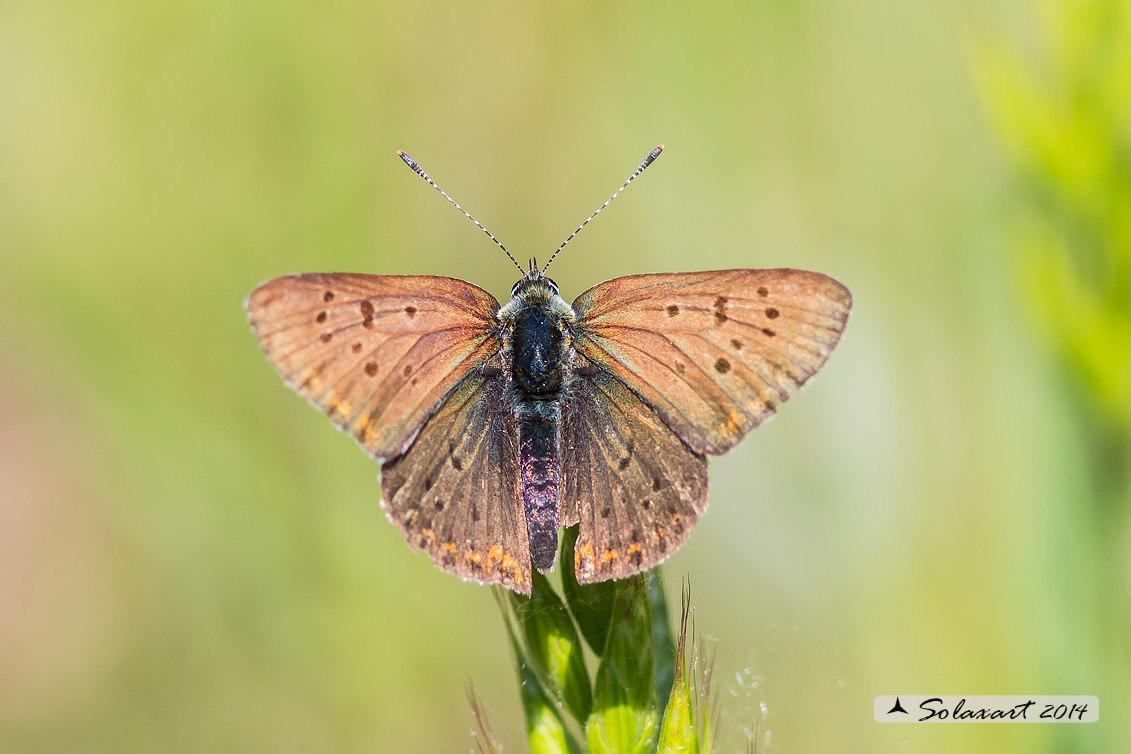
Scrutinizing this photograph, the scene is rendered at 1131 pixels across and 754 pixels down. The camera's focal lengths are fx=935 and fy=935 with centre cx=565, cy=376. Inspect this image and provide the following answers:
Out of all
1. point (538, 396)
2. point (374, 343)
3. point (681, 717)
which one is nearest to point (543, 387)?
point (538, 396)

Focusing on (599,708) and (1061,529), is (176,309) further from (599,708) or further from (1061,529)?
(1061,529)


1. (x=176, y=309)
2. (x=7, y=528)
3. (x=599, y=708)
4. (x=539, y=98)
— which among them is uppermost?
(x=539, y=98)

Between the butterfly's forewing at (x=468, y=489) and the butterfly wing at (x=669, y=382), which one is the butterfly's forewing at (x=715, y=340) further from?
the butterfly's forewing at (x=468, y=489)

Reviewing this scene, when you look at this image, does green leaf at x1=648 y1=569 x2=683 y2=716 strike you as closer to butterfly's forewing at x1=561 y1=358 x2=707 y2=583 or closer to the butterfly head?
butterfly's forewing at x1=561 y1=358 x2=707 y2=583

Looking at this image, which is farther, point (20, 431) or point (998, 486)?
point (20, 431)

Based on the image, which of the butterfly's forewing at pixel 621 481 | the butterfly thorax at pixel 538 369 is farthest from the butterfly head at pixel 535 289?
the butterfly's forewing at pixel 621 481

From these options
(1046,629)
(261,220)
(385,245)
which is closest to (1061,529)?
(1046,629)

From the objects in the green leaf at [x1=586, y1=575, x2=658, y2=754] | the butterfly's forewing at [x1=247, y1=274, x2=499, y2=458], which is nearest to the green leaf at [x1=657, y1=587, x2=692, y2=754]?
the green leaf at [x1=586, y1=575, x2=658, y2=754]

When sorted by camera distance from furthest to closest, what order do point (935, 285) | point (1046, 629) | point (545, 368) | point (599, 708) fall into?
point (935, 285)
point (545, 368)
point (1046, 629)
point (599, 708)

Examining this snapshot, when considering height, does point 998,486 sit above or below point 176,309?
below
